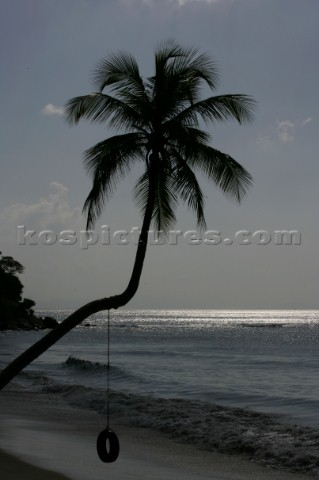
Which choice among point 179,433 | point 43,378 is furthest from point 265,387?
point 179,433

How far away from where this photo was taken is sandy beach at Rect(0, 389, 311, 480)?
11.1m

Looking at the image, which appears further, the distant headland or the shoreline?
the distant headland

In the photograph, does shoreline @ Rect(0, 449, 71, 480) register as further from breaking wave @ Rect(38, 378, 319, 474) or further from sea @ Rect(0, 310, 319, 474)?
breaking wave @ Rect(38, 378, 319, 474)

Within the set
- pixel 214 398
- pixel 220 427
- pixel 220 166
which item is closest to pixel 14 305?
pixel 214 398

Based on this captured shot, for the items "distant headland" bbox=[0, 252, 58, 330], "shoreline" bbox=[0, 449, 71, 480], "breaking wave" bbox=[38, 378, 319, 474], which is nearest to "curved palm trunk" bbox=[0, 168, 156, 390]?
"shoreline" bbox=[0, 449, 71, 480]

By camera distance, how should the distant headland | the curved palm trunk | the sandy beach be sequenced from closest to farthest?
the curved palm trunk, the sandy beach, the distant headland

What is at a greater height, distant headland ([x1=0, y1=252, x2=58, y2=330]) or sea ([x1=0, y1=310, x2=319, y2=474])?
distant headland ([x1=0, y1=252, x2=58, y2=330])

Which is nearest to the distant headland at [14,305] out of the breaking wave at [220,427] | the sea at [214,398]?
the sea at [214,398]

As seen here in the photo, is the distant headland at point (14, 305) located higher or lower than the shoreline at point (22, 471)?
higher

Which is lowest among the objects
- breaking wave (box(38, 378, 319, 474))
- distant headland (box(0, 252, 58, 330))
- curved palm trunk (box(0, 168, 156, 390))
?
breaking wave (box(38, 378, 319, 474))

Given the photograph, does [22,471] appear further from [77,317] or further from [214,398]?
[214,398]

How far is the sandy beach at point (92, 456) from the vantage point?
11086mm

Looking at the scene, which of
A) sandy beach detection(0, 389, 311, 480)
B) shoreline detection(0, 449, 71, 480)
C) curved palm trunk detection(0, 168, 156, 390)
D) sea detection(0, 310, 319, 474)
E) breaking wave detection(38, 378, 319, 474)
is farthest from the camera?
sea detection(0, 310, 319, 474)

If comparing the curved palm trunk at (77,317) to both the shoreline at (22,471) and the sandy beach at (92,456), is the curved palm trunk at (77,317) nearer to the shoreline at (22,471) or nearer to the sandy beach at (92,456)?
the shoreline at (22,471)
